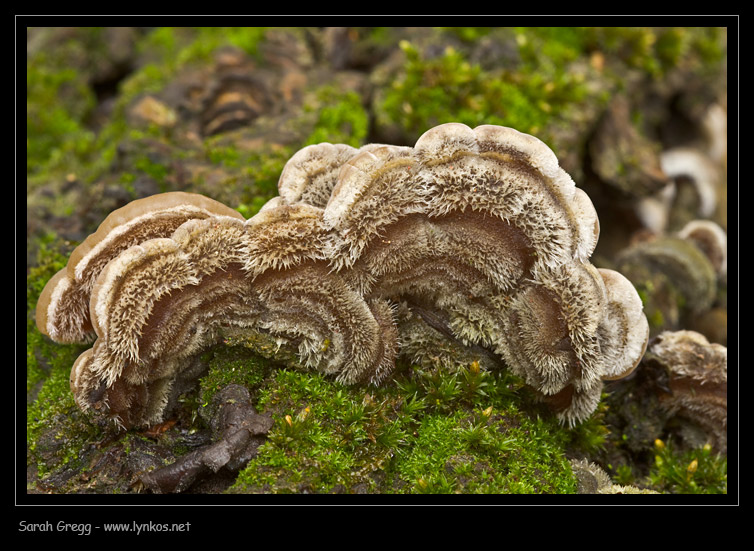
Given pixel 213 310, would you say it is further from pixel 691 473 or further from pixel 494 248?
pixel 691 473

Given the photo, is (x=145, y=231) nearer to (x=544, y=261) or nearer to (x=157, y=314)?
(x=157, y=314)

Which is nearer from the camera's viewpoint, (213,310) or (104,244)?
(104,244)

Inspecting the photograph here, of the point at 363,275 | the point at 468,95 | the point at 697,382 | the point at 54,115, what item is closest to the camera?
the point at 363,275

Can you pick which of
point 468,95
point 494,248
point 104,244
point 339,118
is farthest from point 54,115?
point 494,248

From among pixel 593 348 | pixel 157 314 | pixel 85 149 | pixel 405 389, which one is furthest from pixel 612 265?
pixel 85 149

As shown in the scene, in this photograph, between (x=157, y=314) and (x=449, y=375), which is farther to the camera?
(x=449, y=375)

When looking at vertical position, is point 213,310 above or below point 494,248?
below
